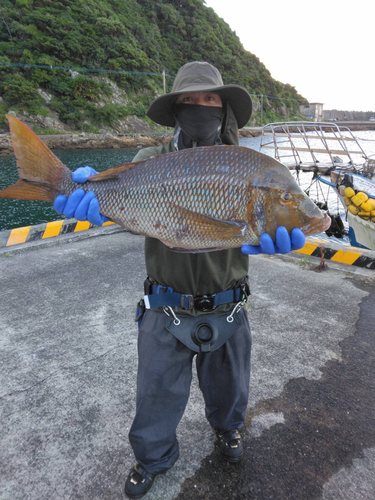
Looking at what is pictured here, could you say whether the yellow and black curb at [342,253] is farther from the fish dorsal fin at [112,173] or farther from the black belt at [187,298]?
the fish dorsal fin at [112,173]

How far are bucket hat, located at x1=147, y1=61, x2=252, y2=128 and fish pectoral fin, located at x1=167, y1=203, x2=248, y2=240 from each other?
0.85 metres

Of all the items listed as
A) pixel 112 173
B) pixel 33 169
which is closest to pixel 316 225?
pixel 112 173

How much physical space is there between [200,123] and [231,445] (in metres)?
2.26

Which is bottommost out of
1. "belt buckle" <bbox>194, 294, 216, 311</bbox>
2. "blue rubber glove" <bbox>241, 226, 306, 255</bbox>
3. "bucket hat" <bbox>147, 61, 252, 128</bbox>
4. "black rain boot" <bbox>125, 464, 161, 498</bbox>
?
"black rain boot" <bbox>125, 464, 161, 498</bbox>

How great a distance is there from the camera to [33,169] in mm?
2137

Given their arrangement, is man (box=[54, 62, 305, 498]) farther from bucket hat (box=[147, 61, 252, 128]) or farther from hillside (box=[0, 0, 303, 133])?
hillside (box=[0, 0, 303, 133])

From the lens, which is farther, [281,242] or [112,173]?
[112,173]

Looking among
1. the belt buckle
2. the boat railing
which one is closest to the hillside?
the boat railing

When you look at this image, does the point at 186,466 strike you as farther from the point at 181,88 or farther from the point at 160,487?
the point at 181,88

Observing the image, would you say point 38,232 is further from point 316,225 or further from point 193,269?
point 316,225

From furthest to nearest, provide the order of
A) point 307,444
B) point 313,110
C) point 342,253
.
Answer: point 313,110 → point 342,253 → point 307,444

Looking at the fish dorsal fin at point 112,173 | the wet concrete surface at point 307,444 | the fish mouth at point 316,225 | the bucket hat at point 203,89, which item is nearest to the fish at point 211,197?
the fish mouth at point 316,225

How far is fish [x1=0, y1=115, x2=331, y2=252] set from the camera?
1.97 metres

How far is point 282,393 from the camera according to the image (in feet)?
9.93
